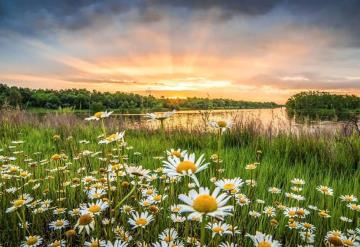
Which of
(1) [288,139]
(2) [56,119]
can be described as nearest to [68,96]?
(2) [56,119]

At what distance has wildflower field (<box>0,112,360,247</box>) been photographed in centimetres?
158

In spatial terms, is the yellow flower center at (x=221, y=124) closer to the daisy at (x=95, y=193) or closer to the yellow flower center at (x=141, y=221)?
the yellow flower center at (x=141, y=221)

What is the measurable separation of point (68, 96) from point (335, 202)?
158ft

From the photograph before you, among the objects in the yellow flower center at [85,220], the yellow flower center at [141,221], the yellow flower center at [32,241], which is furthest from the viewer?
the yellow flower center at [32,241]

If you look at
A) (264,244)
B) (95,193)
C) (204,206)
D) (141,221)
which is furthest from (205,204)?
(95,193)

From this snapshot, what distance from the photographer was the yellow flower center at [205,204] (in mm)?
996

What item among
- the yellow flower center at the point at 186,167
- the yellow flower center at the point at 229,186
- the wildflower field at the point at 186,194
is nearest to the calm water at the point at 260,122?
the wildflower field at the point at 186,194

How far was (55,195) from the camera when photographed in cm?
290

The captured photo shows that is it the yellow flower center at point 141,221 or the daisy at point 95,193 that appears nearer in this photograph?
the yellow flower center at point 141,221

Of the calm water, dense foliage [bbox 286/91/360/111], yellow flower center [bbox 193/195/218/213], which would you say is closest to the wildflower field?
yellow flower center [bbox 193/195/218/213]

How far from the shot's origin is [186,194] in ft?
7.83

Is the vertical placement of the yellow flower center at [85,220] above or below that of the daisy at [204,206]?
below

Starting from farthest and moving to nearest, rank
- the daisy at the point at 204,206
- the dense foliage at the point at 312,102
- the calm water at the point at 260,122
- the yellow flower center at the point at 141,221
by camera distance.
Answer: the dense foliage at the point at 312,102 < the calm water at the point at 260,122 < the yellow flower center at the point at 141,221 < the daisy at the point at 204,206

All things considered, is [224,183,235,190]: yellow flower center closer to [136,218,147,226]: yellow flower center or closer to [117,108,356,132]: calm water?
[136,218,147,226]: yellow flower center
